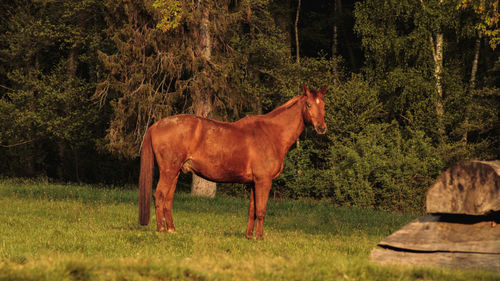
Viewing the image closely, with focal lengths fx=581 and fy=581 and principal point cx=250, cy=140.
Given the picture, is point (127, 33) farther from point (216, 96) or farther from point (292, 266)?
point (292, 266)

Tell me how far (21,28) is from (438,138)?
68.2ft

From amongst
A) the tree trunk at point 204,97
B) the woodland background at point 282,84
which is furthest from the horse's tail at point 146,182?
the tree trunk at point 204,97

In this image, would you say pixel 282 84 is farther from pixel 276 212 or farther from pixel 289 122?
pixel 289 122

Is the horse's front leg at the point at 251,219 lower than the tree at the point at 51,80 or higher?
lower

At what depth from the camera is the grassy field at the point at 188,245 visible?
6539mm

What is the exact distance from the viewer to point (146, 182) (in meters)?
10.7

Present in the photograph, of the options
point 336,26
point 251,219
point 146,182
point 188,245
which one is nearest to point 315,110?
point 251,219

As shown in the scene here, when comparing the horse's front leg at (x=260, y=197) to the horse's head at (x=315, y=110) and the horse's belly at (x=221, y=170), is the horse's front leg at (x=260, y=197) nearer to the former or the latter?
the horse's belly at (x=221, y=170)

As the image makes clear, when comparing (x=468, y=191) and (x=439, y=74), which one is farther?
(x=439, y=74)

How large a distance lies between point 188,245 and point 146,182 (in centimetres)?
195

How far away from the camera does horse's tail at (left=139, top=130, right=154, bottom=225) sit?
10484mm

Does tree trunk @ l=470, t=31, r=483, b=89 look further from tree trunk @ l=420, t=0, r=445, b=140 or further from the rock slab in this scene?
the rock slab

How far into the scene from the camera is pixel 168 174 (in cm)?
1073

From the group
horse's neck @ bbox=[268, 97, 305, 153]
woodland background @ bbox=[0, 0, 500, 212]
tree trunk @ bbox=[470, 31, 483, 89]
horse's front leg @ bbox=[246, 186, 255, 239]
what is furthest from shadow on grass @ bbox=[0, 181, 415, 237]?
tree trunk @ bbox=[470, 31, 483, 89]
